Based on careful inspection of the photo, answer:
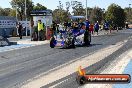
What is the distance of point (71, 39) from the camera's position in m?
23.4

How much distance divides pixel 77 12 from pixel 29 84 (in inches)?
3784

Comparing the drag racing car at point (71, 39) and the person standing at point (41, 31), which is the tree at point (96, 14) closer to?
the person standing at point (41, 31)

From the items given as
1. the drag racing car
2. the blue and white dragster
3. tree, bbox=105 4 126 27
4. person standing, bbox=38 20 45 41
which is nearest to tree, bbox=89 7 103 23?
tree, bbox=105 4 126 27

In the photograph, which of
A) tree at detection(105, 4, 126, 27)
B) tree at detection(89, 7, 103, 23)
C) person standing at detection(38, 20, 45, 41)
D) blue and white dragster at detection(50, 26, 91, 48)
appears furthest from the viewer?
tree at detection(89, 7, 103, 23)

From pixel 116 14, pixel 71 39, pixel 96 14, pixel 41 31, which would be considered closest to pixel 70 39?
pixel 71 39

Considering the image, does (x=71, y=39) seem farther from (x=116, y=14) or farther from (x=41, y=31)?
(x=116, y=14)

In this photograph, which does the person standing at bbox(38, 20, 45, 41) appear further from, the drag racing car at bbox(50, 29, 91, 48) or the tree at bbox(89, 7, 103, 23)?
the tree at bbox(89, 7, 103, 23)

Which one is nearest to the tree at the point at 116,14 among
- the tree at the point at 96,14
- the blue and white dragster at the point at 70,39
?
the tree at the point at 96,14

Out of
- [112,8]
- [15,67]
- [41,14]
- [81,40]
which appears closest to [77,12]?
[112,8]

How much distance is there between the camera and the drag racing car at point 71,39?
76.8ft

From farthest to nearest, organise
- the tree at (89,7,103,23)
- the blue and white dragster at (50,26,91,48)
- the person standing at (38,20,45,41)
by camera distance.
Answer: the tree at (89,7,103,23), the person standing at (38,20,45,41), the blue and white dragster at (50,26,91,48)

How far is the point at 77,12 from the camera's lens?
346 ft

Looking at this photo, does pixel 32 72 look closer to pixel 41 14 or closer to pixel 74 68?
pixel 74 68

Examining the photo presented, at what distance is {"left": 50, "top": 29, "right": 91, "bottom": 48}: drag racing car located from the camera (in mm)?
23406
